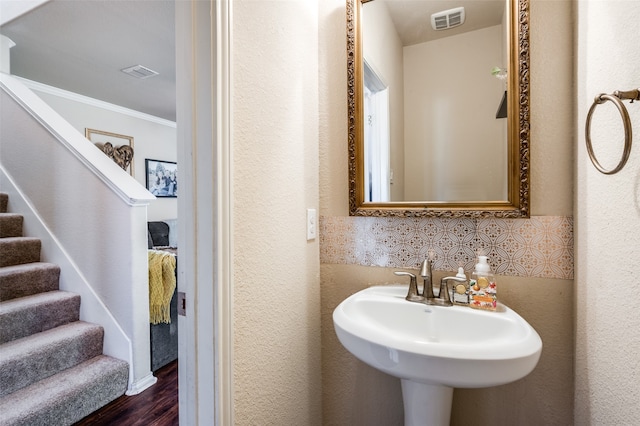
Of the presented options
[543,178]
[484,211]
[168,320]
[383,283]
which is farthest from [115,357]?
[543,178]

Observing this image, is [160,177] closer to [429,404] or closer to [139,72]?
[139,72]

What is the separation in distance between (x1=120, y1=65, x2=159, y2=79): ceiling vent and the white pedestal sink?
3.04 meters

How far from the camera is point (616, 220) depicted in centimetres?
72

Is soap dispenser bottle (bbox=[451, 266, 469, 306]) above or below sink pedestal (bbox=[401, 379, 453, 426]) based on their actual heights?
above

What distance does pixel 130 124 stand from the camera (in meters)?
4.25

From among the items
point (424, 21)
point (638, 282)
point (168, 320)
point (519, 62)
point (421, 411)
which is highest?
point (424, 21)

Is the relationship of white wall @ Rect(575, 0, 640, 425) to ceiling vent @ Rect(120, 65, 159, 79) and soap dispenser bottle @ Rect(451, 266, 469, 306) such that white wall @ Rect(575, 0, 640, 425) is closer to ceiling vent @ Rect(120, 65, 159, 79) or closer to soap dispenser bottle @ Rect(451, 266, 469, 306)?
soap dispenser bottle @ Rect(451, 266, 469, 306)

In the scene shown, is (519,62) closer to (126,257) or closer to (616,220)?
(616,220)

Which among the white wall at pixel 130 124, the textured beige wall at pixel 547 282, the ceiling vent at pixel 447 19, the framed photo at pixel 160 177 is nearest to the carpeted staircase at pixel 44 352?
the white wall at pixel 130 124

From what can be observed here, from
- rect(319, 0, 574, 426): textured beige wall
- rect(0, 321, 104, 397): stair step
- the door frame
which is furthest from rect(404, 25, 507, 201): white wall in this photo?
rect(0, 321, 104, 397): stair step

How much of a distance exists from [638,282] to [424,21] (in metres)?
1.04

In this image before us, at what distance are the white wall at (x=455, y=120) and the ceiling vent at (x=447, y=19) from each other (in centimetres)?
5

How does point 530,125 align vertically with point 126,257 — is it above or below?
above

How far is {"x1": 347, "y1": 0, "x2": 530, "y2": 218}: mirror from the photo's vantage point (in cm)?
102
